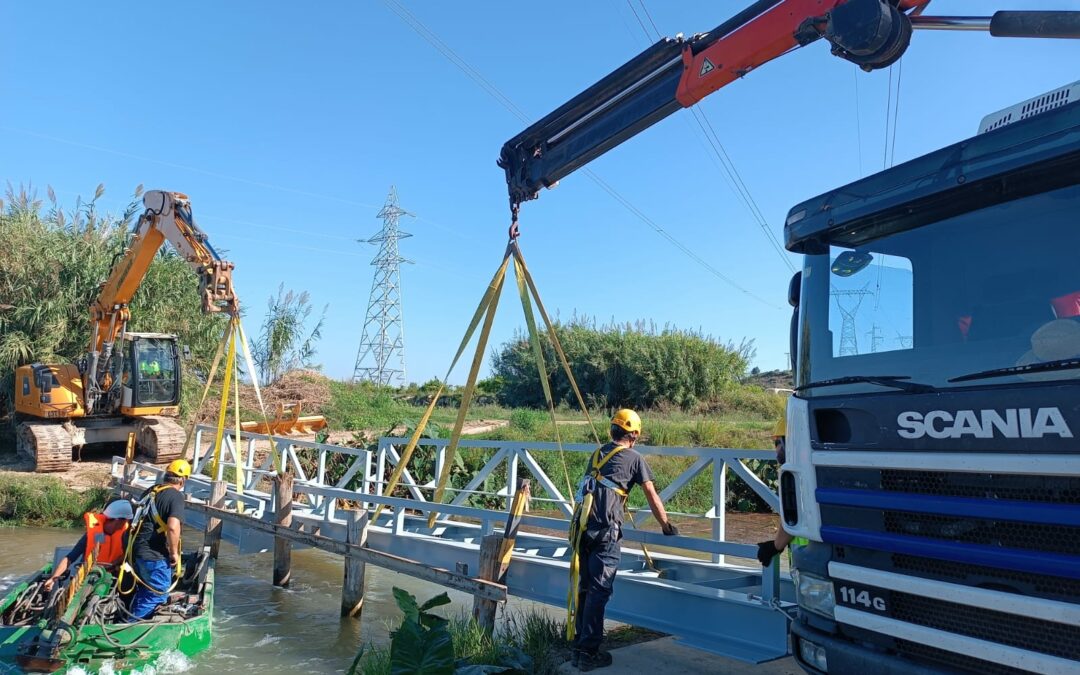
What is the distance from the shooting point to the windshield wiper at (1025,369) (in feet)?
9.53

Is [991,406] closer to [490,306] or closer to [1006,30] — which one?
[1006,30]

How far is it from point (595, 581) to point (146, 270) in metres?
14.5

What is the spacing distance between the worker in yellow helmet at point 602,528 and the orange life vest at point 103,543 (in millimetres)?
4468

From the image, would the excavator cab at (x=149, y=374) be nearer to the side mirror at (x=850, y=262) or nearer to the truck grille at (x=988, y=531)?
the side mirror at (x=850, y=262)

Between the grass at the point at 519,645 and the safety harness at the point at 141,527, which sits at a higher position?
the safety harness at the point at 141,527

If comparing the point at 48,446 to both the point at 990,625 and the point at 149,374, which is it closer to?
the point at 149,374

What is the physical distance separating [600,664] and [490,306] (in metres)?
3.12

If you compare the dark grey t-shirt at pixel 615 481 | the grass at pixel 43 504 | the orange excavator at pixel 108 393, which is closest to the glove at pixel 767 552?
the dark grey t-shirt at pixel 615 481

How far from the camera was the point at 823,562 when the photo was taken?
3.80 meters

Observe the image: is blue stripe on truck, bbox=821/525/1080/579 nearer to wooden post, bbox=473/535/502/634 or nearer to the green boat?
wooden post, bbox=473/535/502/634

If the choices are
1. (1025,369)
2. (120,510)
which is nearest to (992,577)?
(1025,369)

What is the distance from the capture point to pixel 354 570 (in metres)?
8.95

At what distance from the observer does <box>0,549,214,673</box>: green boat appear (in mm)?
6438

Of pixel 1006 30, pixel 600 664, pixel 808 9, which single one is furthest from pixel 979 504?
pixel 808 9
